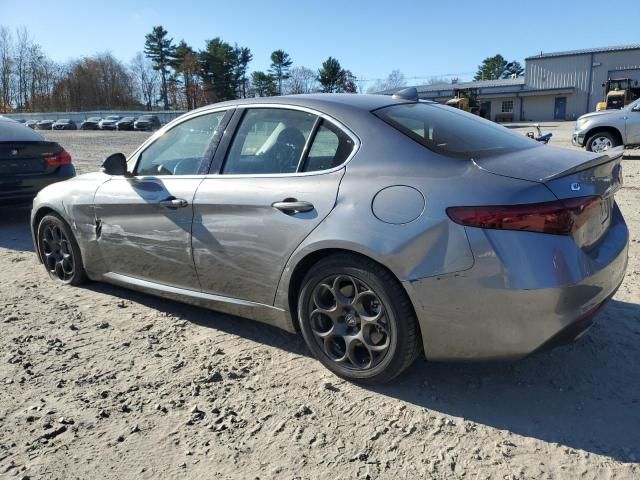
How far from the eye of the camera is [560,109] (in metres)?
56.2

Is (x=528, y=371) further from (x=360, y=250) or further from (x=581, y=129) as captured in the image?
(x=581, y=129)

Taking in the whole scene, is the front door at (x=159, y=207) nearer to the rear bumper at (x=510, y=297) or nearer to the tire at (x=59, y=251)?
the tire at (x=59, y=251)

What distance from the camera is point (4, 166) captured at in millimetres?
6934

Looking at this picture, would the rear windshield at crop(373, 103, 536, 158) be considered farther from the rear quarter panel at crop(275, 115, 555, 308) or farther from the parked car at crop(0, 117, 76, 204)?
the parked car at crop(0, 117, 76, 204)

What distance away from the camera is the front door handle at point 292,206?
2945mm

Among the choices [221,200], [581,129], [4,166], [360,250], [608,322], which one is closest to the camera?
[360,250]

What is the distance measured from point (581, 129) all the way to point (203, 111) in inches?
490

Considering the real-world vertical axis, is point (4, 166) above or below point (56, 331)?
above

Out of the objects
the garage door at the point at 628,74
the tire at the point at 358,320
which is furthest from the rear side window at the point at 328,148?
the garage door at the point at 628,74

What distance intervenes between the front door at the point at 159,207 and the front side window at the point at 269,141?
24 cm

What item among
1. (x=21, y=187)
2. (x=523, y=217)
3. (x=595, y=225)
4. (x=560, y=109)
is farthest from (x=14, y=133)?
(x=560, y=109)

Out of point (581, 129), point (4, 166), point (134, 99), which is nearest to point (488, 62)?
point (134, 99)

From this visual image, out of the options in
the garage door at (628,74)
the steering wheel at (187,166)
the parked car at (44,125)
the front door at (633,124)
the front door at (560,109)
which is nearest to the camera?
the steering wheel at (187,166)

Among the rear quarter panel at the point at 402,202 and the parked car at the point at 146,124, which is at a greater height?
the parked car at the point at 146,124
